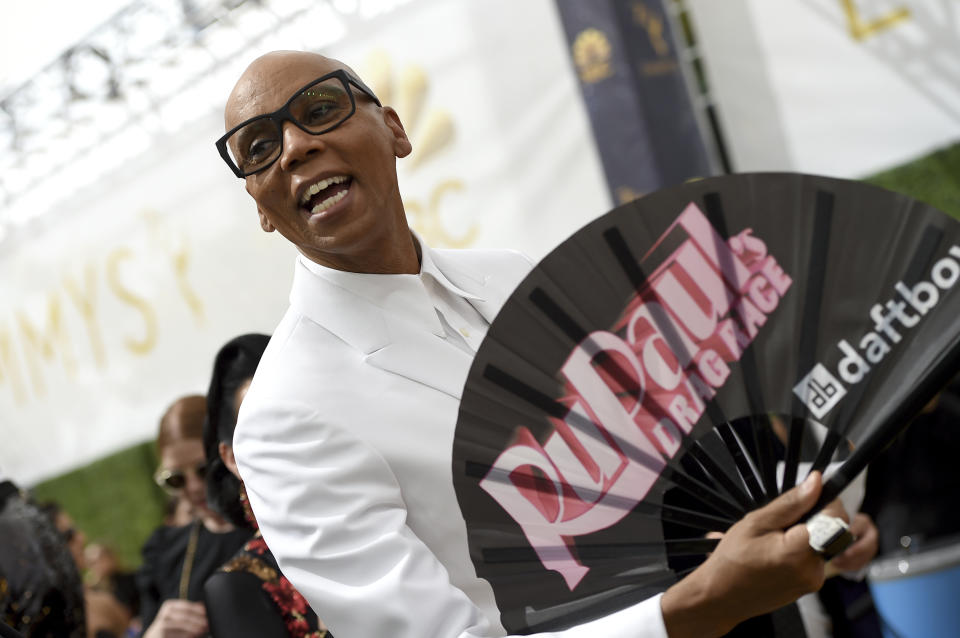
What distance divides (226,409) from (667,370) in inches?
33.3

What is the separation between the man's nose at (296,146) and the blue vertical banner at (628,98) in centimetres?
355

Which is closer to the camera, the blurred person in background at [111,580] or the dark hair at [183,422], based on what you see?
the dark hair at [183,422]

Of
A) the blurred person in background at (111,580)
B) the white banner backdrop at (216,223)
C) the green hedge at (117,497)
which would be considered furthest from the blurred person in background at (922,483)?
the green hedge at (117,497)

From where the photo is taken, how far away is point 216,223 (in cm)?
554

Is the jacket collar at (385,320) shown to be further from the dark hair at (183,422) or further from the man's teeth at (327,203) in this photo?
the dark hair at (183,422)

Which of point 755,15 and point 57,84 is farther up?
point 57,84

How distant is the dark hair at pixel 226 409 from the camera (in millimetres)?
1590

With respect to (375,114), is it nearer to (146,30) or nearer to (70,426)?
(146,30)

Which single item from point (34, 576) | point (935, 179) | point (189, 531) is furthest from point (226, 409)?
point (935, 179)

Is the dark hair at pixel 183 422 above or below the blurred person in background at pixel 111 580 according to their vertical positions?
above

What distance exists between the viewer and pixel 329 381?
1.10 meters

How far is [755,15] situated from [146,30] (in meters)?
3.39

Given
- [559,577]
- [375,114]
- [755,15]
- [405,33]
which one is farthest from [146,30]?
[559,577]

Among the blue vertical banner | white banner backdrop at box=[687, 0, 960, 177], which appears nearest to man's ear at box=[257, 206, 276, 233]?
the blue vertical banner
